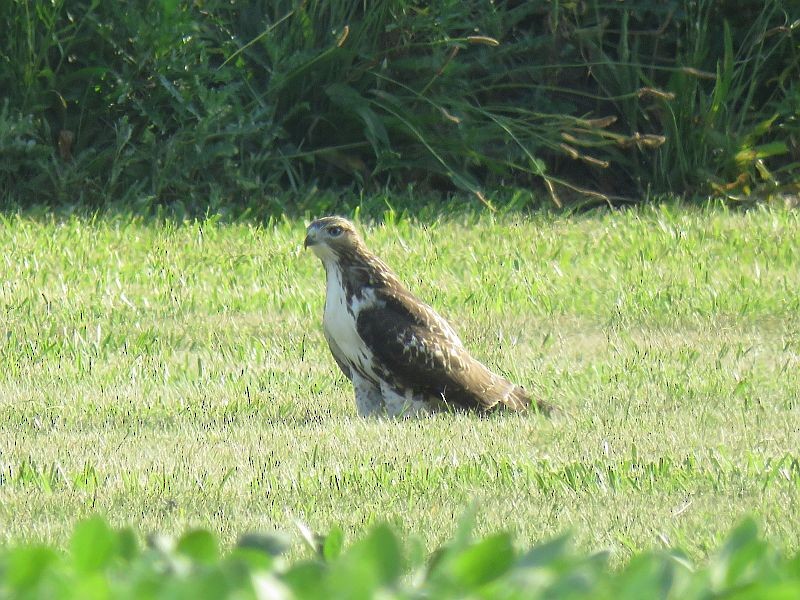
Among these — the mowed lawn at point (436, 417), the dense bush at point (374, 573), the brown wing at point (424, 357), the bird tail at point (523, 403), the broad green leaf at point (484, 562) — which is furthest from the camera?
the bird tail at point (523, 403)

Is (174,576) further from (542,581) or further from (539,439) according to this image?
(539,439)

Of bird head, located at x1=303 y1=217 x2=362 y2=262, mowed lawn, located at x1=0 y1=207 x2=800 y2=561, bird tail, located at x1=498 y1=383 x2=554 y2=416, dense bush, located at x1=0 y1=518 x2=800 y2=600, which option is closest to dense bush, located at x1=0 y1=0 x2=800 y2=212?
mowed lawn, located at x1=0 y1=207 x2=800 y2=561

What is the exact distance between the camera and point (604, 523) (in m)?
4.56

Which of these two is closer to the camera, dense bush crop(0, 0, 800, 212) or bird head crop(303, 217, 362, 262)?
bird head crop(303, 217, 362, 262)

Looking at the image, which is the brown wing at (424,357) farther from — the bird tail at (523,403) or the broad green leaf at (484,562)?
the broad green leaf at (484,562)

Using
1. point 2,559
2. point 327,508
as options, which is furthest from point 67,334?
point 2,559

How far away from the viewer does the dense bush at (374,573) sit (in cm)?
193

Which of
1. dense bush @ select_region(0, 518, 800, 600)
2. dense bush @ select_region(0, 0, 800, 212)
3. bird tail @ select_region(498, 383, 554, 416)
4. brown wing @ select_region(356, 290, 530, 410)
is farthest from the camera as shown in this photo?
dense bush @ select_region(0, 0, 800, 212)

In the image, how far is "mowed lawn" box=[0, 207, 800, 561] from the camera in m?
4.78

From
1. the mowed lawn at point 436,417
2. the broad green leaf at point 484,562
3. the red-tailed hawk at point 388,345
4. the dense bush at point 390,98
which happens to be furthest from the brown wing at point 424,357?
the dense bush at point 390,98

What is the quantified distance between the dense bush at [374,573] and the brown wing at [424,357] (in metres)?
3.69

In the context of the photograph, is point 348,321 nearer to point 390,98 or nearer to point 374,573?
point 374,573

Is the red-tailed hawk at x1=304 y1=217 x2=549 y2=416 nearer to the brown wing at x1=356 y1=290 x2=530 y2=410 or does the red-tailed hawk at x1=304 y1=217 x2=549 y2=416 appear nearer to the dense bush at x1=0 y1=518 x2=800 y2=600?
the brown wing at x1=356 y1=290 x2=530 y2=410

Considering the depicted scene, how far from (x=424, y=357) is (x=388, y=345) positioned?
0.17 m
